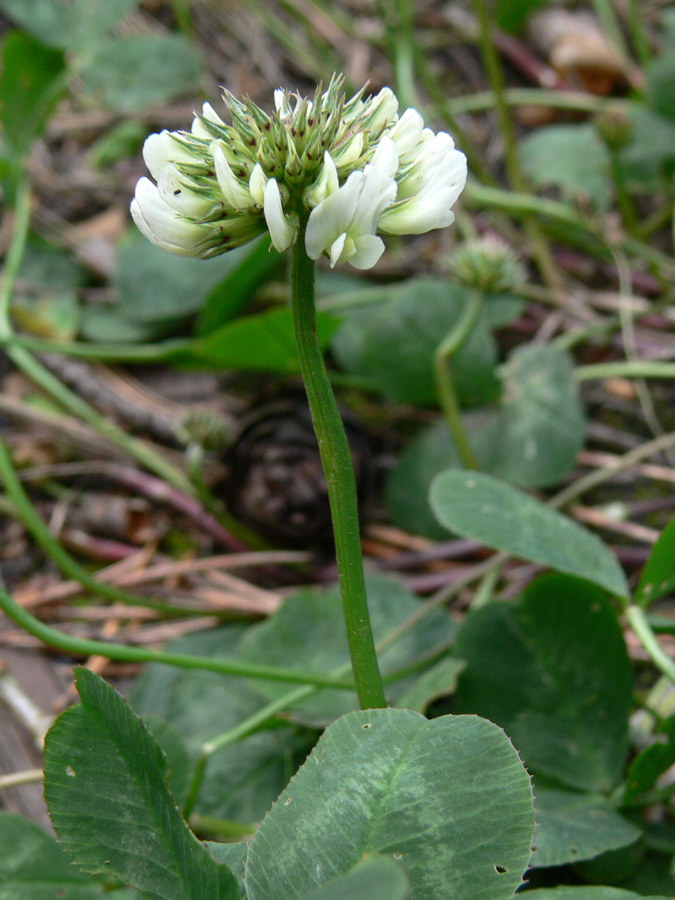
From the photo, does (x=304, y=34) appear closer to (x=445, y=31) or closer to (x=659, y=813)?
(x=445, y=31)

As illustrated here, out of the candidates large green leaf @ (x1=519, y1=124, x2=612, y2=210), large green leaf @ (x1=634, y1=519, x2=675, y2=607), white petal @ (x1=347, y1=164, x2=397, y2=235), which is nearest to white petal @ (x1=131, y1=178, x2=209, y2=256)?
white petal @ (x1=347, y1=164, x2=397, y2=235)

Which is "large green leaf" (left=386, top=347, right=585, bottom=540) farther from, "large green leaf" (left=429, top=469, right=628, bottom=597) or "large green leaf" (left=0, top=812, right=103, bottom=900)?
"large green leaf" (left=0, top=812, right=103, bottom=900)

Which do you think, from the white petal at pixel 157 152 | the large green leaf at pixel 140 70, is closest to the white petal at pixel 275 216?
the white petal at pixel 157 152

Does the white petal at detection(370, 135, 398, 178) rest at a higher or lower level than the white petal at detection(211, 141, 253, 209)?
lower

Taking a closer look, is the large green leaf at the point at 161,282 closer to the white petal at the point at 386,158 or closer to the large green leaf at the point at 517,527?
the large green leaf at the point at 517,527

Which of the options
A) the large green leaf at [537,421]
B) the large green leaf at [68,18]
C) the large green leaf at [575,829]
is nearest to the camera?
the large green leaf at [575,829]

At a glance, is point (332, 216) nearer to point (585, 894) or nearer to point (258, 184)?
point (258, 184)
